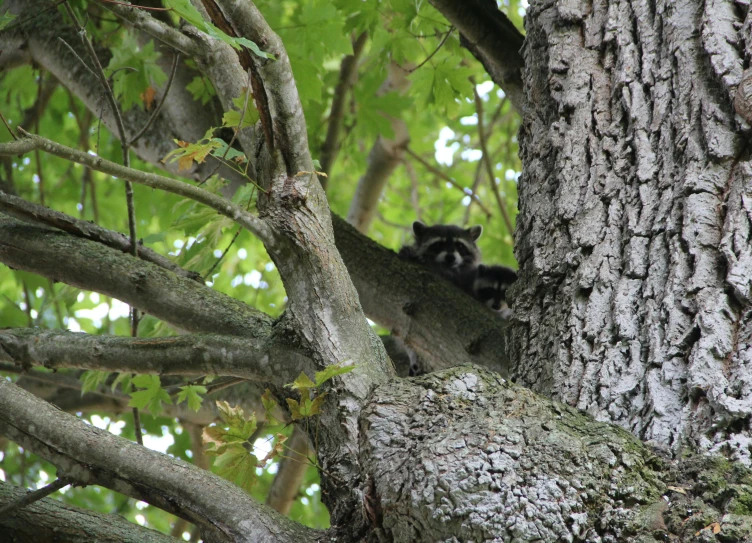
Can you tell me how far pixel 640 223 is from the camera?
187 cm

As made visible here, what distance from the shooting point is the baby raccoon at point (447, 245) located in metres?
6.56

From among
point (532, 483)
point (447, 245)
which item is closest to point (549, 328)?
point (532, 483)

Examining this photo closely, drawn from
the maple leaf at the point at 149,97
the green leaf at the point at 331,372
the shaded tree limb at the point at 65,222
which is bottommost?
the green leaf at the point at 331,372

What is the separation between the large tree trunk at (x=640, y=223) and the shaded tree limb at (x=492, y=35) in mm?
674

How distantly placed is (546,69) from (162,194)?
3.50 metres

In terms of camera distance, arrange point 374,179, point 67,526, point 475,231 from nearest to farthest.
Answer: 1. point 67,526
2. point 374,179
3. point 475,231

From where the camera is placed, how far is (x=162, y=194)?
523cm

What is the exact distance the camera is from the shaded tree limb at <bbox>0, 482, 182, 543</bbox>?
1695 mm

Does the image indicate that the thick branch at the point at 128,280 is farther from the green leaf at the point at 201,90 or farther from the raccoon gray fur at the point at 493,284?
the raccoon gray fur at the point at 493,284

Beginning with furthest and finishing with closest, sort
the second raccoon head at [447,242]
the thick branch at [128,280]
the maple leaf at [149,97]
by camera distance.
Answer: the second raccoon head at [447,242] < the maple leaf at [149,97] < the thick branch at [128,280]

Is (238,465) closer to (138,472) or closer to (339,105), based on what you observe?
(138,472)

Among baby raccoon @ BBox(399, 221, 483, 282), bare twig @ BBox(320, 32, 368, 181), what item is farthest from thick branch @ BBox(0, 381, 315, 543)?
baby raccoon @ BBox(399, 221, 483, 282)

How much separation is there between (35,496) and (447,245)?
5.39 metres

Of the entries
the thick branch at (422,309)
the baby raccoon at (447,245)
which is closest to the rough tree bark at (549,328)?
the thick branch at (422,309)
